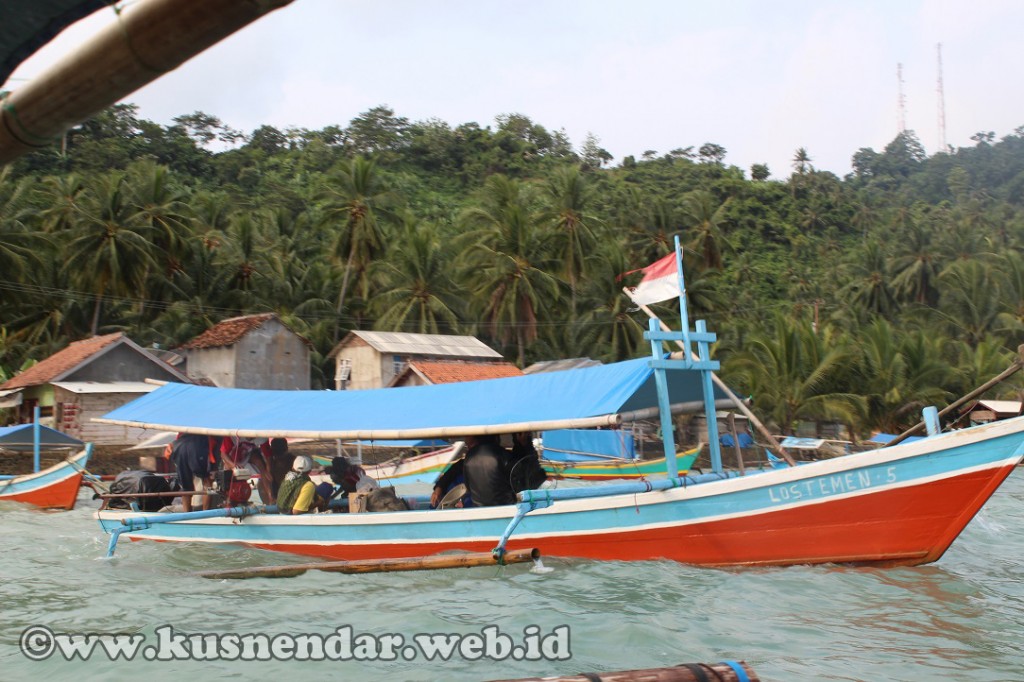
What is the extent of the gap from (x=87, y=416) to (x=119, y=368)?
7.06 ft

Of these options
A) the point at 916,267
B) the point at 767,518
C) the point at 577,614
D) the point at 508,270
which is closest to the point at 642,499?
the point at 767,518

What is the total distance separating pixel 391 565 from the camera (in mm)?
7875

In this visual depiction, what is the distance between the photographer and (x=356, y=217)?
129 ft

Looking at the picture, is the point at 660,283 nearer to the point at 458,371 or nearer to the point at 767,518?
the point at 767,518

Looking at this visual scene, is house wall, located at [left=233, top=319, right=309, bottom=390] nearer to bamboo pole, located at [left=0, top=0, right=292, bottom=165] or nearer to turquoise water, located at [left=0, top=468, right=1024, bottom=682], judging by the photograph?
turquoise water, located at [left=0, top=468, right=1024, bottom=682]

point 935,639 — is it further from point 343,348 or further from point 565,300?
point 565,300

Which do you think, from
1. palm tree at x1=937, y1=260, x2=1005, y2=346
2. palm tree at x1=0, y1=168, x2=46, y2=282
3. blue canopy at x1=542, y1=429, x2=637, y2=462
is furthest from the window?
palm tree at x1=937, y1=260, x2=1005, y2=346

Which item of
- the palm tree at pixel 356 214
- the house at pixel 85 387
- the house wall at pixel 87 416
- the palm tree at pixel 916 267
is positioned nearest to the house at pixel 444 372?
the house at pixel 85 387

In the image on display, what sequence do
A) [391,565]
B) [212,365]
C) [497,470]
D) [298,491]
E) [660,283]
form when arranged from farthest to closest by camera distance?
[212,365], [298,491], [660,283], [497,470], [391,565]

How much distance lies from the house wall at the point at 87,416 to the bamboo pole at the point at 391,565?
19179mm

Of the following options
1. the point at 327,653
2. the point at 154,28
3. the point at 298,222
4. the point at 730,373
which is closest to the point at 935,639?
the point at 327,653

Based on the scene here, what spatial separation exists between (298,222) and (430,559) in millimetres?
41701

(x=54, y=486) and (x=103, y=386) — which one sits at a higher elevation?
(x=103, y=386)

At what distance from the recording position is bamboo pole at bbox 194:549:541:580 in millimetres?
7633
